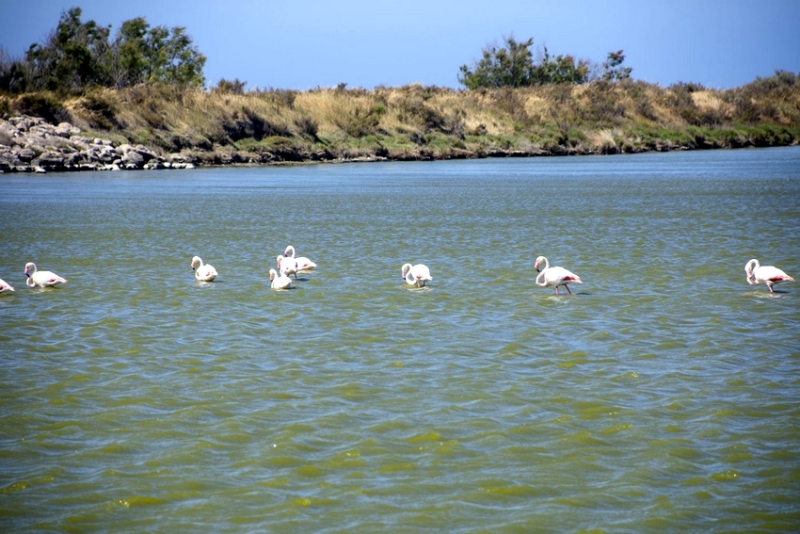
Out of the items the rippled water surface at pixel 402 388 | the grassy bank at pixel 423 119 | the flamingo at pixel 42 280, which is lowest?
the rippled water surface at pixel 402 388

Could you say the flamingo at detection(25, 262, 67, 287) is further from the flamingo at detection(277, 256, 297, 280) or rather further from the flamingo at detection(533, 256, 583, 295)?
the flamingo at detection(533, 256, 583, 295)

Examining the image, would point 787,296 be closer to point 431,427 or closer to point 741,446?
point 741,446

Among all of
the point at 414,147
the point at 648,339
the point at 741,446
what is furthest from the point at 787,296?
the point at 414,147

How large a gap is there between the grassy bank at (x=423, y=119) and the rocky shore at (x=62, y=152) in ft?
4.85

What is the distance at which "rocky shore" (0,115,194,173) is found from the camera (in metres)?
43.6

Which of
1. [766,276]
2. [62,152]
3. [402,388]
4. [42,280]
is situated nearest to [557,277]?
[766,276]

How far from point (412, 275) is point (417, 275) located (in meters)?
0.23

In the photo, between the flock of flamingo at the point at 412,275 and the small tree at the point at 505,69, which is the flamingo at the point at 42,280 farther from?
the small tree at the point at 505,69

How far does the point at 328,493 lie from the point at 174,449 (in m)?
1.51

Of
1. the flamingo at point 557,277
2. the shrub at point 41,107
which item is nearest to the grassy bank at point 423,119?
the shrub at point 41,107

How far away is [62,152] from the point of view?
1759 inches

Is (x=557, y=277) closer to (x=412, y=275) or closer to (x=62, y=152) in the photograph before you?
(x=412, y=275)

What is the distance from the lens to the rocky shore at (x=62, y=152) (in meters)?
43.6

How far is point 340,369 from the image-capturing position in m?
9.34
